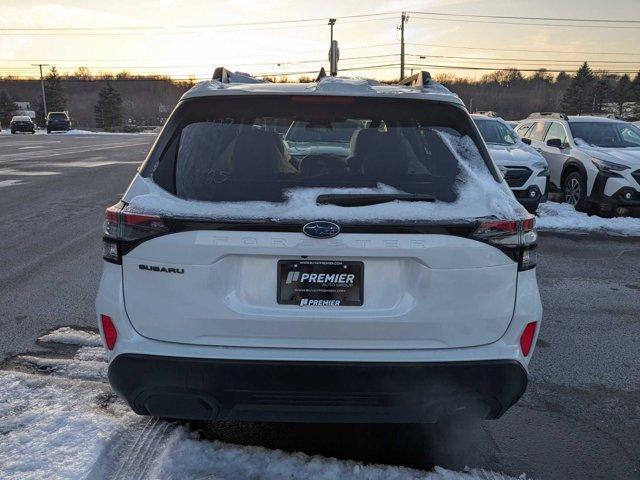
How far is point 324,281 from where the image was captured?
2.23m

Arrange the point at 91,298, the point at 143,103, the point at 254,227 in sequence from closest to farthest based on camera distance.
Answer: the point at 254,227 → the point at 91,298 → the point at 143,103

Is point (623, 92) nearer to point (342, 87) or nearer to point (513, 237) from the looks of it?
point (342, 87)

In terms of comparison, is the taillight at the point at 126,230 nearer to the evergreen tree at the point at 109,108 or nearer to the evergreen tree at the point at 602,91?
the evergreen tree at the point at 602,91

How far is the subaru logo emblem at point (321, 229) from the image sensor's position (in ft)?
7.15

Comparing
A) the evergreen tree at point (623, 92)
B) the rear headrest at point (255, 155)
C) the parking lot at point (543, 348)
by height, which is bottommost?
the parking lot at point (543, 348)

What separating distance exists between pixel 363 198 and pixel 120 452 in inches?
67.1

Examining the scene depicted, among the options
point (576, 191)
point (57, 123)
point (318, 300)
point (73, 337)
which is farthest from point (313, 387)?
point (57, 123)

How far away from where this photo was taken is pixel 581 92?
278ft

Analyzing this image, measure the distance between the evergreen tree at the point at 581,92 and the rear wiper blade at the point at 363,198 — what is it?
92.1 m

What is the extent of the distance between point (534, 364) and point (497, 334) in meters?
1.90

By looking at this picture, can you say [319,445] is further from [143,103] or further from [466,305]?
[143,103]

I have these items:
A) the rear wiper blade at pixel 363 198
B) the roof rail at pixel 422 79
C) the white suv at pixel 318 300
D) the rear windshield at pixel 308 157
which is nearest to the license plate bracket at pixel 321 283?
the white suv at pixel 318 300

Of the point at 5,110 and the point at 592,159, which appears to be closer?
the point at 592,159

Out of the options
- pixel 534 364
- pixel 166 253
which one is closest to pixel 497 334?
pixel 166 253
